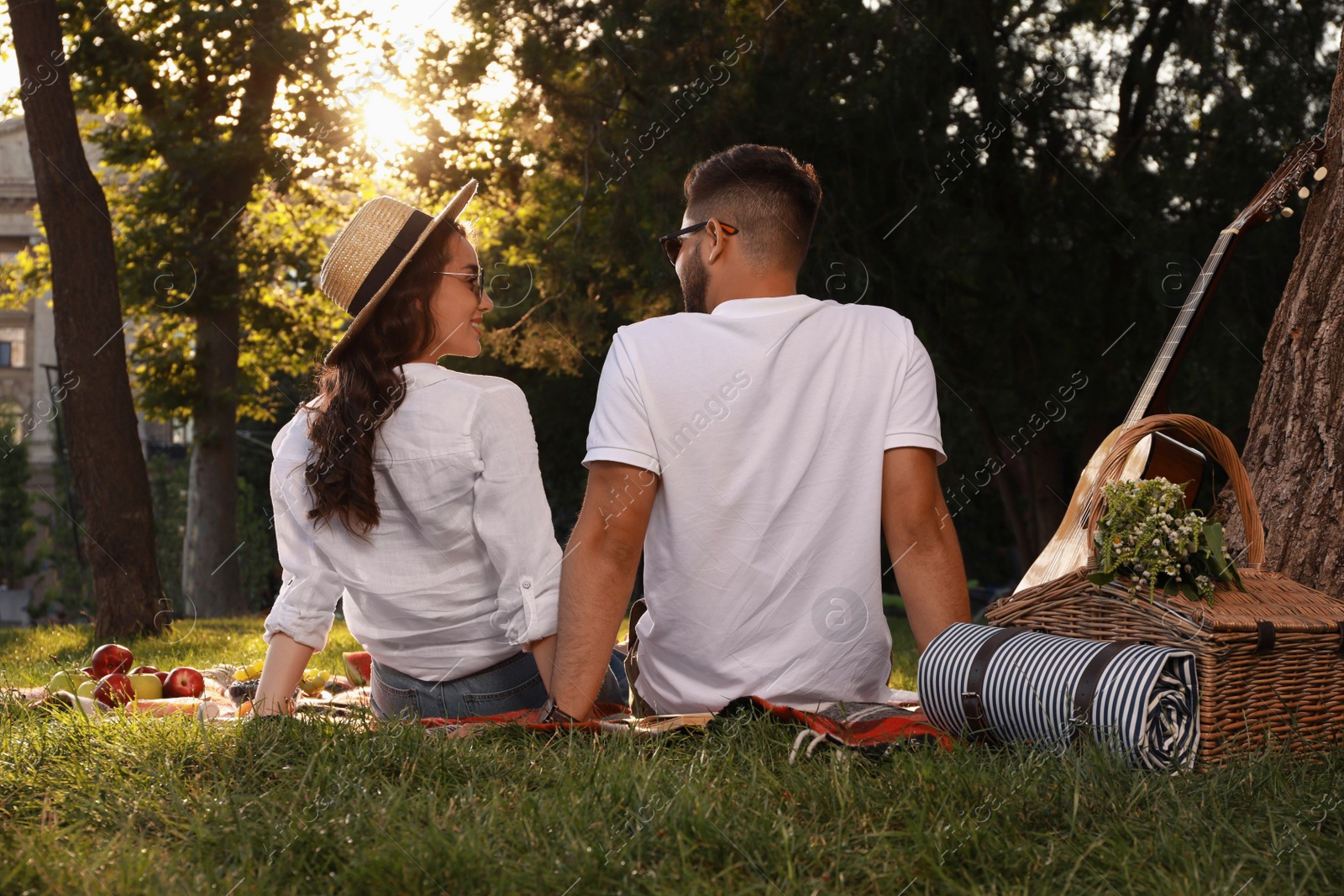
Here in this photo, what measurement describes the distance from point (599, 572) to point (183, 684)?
2695mm

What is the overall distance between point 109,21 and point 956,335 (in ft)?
A: 33.6

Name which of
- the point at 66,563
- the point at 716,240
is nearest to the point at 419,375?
the point at 716,240

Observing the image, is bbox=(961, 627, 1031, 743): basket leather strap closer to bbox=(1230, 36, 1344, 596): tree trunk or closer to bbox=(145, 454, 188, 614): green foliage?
bbox=(1230, 36, 1344, 596): tree trunk

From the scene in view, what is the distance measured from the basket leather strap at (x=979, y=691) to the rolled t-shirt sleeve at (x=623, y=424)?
3.20 ft

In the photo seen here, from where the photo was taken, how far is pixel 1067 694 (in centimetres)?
263

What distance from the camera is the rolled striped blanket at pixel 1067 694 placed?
2537mm

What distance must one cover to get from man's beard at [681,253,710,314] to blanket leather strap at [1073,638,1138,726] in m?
1.48

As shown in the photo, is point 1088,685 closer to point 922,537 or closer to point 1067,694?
point 1067,694

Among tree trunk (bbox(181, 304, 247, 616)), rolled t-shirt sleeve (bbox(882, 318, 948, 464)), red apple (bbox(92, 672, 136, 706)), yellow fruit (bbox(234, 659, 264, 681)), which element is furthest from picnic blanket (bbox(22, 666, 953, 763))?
tree trunk (bbox(181, 304, 247, 616))

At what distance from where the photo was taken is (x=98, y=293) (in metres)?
8.87

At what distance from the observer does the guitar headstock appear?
12.9ft

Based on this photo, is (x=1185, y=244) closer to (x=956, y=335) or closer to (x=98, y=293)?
(x=956, y=335)

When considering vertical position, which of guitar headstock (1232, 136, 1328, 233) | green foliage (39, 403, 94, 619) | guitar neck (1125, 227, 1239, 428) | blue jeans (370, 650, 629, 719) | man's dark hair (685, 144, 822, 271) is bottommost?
green foliage (39, 403, 94, 619)

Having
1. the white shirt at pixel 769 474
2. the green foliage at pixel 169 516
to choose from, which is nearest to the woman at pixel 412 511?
the white shirt at pixel 769 474
